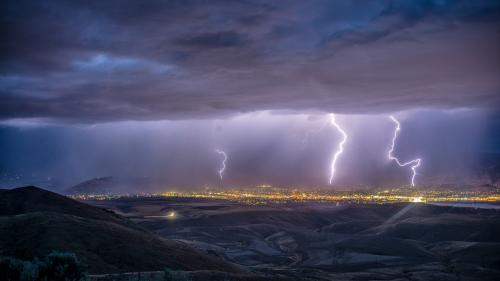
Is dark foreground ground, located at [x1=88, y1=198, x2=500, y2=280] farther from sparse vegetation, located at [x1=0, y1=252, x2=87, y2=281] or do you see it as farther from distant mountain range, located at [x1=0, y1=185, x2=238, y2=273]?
sparse vegetation, located at [x1=0, y1=252, x2=87, y2=281]

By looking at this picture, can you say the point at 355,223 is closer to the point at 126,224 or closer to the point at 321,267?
the point at 321,267

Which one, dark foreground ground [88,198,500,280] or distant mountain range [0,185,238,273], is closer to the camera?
distant mountain range [0,185,238,273]

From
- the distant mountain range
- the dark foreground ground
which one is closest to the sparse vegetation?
the distant mountain range

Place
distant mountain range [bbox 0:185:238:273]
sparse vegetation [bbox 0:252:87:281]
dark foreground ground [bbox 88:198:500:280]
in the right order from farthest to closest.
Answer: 1. dark foreground ground [bbox 88:198:500:280]
2. distant mountain range [bbox 0:185:238:273]
3. sparse vegetation [bbox 0:252:87:281]

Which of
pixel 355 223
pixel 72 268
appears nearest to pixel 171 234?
pixel 355 223

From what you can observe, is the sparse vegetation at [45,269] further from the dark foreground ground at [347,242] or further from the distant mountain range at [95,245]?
the dark foreground ground at [347,242]

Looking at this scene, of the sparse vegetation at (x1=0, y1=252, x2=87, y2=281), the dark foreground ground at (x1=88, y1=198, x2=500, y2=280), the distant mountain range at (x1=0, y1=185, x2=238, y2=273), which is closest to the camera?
the sparse vegetation at (x1=0, y1=252, x2=87, y2=281)

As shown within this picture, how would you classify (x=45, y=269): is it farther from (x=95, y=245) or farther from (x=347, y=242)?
(x=347, y=242)

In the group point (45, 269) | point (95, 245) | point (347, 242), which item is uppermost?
point (45, 269)

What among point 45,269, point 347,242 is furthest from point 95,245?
point 347,242
